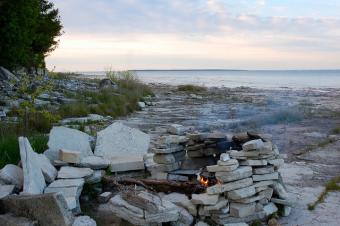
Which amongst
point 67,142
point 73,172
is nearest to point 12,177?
point 73,172

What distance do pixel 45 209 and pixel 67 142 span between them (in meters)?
2.90

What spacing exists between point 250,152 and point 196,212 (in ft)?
3.38

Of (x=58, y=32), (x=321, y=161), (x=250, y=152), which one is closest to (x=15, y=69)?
(x=58, y=32)

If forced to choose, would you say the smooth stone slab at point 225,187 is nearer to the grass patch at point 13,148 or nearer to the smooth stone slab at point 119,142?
the smooth stone slab at point 119,142

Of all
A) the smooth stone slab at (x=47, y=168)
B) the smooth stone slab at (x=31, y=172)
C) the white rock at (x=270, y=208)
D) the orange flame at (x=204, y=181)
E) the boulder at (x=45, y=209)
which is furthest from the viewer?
the orange flame at (x=204, y=181)

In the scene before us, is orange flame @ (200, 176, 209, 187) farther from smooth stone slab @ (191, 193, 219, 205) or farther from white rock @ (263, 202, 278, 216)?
white rock @ (263, 202, 278, 216)

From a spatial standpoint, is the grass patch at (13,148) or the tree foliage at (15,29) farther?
the tree foliage at (15,29)

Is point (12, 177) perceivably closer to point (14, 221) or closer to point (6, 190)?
point (6, 190)

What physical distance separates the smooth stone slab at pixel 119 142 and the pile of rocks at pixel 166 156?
A: 1158mm

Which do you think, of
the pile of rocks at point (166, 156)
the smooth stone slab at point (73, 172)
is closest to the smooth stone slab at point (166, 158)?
the pile of rocks at point (166, 156)

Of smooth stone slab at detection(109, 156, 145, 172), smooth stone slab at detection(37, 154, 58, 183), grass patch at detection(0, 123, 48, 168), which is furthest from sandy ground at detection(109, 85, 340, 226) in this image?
grass patch at detection(0, 123, 48, 168)

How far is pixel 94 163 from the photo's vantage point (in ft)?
22.6

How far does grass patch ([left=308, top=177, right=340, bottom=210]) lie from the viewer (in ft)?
21.3

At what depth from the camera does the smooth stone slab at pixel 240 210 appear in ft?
18.5
